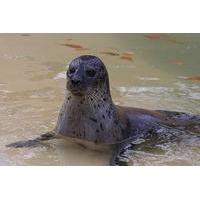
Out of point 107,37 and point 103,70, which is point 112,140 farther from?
point 107,37

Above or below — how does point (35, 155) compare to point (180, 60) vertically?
below

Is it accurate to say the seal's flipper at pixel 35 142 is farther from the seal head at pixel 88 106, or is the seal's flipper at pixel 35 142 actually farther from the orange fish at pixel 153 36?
the orange fish at pixel 153 36

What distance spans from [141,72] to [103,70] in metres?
2.60

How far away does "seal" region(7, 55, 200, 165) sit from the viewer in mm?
5152

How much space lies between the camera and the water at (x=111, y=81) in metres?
5.22

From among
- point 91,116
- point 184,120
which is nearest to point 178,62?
point 184,120

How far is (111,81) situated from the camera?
7512 mm

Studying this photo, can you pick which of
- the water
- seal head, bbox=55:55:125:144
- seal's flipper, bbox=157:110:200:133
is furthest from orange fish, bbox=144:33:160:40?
seal head, bbox=55:55:125:144

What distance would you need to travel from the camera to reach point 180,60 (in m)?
8.41

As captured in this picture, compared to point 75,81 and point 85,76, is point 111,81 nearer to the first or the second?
point 85,76

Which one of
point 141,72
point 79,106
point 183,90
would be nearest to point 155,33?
point 141,72

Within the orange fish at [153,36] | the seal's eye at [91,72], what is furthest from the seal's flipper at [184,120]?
the orange fish at [153,36]

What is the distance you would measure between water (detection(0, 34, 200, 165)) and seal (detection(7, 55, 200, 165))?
0.11 metres

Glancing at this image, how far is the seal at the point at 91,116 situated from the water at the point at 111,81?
11cm
